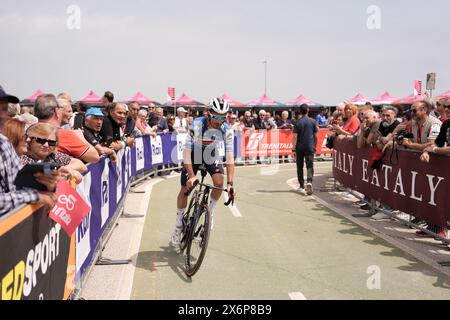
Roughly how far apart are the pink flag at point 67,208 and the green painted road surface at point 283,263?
144cm

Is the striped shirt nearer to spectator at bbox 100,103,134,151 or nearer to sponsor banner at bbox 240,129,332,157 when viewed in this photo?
spectator at bbox 100,103,134,151

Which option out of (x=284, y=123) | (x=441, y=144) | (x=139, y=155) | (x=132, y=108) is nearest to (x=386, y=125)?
(x=441, y=144)

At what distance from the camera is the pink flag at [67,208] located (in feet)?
12.4

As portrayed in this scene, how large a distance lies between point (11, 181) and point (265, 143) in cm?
1844

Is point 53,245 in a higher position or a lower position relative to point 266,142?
higher

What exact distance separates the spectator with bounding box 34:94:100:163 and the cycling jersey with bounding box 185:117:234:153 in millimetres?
1331

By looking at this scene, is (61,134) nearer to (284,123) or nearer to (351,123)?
(351,123)

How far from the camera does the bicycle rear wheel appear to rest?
572 cm

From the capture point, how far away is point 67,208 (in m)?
3.97

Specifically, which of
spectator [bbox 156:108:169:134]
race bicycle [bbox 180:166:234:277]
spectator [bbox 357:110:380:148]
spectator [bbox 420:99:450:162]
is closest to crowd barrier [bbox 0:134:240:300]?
race bicycle [bbox 180:166:234:277]

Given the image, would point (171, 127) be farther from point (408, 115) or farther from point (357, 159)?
point (408, 115)
